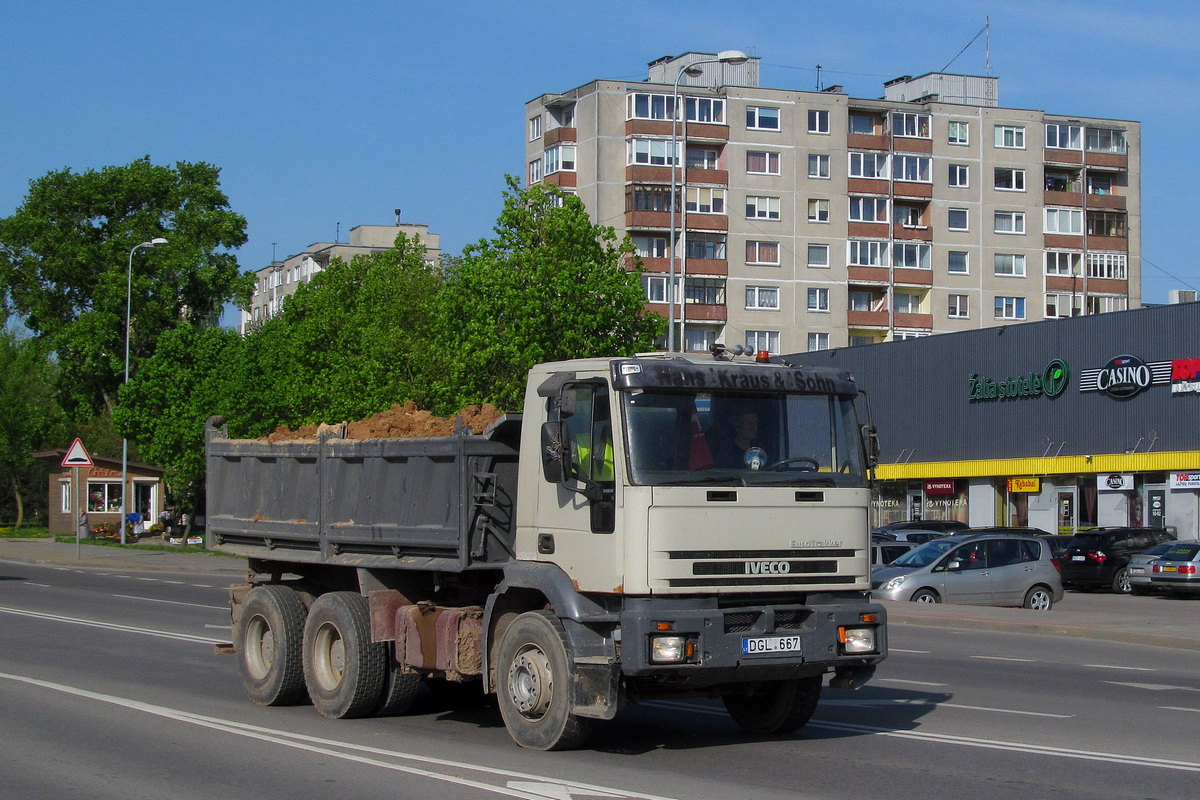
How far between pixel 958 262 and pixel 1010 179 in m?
6.13

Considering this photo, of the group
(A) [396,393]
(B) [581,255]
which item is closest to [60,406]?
(A) [396,393]

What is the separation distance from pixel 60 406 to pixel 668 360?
2308 inches

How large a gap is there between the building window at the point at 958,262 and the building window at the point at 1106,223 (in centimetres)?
852

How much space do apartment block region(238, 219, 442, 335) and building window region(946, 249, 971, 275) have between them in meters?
42.3

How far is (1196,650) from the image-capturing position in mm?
18344

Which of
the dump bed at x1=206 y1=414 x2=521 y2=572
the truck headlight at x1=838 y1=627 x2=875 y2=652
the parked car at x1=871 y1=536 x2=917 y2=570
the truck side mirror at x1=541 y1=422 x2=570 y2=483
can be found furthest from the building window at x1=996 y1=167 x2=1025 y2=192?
the truck side mirror at x1=541 y1=422 x2=570 y2=483

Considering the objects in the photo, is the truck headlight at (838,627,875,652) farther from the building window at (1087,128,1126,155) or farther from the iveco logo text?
the building window at (1087,128,1126,155)

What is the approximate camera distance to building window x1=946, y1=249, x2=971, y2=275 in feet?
263

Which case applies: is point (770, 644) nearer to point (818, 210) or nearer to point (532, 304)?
point (532, 304)

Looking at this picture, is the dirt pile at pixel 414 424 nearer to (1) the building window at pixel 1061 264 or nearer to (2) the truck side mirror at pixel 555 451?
(2) the truck side mirror at pixel 555 451

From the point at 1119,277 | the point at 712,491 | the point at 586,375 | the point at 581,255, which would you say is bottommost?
the point at 712,491

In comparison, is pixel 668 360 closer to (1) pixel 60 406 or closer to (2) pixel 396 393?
(2) pixel 396 393

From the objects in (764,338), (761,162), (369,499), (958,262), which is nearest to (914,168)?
(958,262)

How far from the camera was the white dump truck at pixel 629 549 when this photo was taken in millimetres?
8430
